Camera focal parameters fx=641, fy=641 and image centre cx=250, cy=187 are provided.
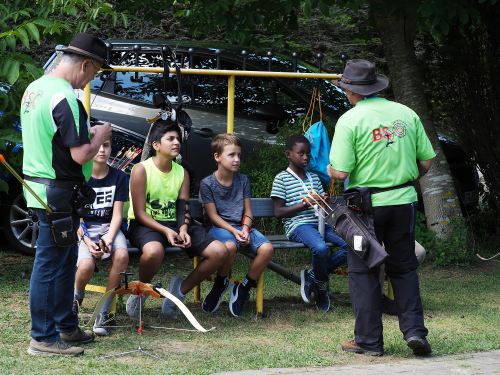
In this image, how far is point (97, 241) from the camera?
4863 millimetres

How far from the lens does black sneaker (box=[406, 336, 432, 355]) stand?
395 cm

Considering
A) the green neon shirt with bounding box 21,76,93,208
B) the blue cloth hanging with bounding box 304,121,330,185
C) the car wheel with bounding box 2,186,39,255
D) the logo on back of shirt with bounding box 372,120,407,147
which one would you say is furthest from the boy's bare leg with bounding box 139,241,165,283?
the car wheel with bounding box 2,186,39,255

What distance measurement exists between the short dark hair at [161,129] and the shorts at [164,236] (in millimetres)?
674

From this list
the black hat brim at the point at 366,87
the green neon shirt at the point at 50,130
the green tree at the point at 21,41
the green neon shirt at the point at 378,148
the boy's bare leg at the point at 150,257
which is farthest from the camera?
the green tree at the point at 21,41

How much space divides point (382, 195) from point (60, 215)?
2037 millimetres

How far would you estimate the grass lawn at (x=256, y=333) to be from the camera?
381 centimetres

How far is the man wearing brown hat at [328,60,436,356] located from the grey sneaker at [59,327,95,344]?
1708 mm

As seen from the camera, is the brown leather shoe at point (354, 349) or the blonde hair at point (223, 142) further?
the blonde hair at point (223, 142)

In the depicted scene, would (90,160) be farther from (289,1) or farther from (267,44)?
(267,44)

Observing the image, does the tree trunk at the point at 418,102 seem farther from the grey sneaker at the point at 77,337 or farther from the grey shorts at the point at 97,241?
the grey sneaker at the point at 77,337

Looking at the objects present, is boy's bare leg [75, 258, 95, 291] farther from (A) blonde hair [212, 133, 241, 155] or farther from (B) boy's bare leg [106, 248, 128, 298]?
(A) blonde hair [212, 133, 241, 155]

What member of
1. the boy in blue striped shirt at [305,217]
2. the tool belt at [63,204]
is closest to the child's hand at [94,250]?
the tool belt at [63,204]

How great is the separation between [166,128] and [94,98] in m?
2.05

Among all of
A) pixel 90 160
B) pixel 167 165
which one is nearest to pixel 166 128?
pixel 167 165
